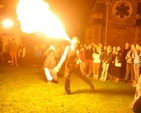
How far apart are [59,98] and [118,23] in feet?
57.1

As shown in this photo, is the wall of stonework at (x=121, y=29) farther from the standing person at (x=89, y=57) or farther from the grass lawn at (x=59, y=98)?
the grass lawn at (x=59, y=98)

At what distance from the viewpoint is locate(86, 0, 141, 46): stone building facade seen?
23.6 meters

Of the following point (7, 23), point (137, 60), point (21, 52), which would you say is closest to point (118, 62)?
point (137, 60)

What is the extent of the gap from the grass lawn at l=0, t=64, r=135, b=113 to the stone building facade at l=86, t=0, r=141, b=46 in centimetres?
1322

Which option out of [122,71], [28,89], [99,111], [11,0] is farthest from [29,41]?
[99,111]

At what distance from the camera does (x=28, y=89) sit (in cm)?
944

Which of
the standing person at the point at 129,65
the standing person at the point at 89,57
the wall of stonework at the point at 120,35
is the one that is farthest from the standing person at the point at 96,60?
the wall of stonework at the point at 120,35

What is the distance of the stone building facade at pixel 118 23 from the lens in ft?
77.5

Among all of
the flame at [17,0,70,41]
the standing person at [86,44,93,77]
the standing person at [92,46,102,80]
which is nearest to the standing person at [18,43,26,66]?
the standing person at [86,44,93,77]

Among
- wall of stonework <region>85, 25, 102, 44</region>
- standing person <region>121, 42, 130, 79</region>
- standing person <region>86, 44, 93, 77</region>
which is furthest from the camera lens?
wall of stonework <region>85, 25, 102, 44</region>

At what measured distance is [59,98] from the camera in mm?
8266

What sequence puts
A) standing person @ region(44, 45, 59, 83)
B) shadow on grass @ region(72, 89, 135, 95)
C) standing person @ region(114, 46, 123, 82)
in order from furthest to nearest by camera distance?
standing person @ region(114, 46, 123, 82), standing person @ region(44, 45, 59, 83), shadow on grass @ region(72, 89, 135, 95)

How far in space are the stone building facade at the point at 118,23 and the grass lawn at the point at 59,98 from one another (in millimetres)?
13217

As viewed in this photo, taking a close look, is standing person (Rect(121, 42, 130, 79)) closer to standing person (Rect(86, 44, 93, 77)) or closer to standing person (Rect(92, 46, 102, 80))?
standing person (Rect(92, 46, 102, 80))
